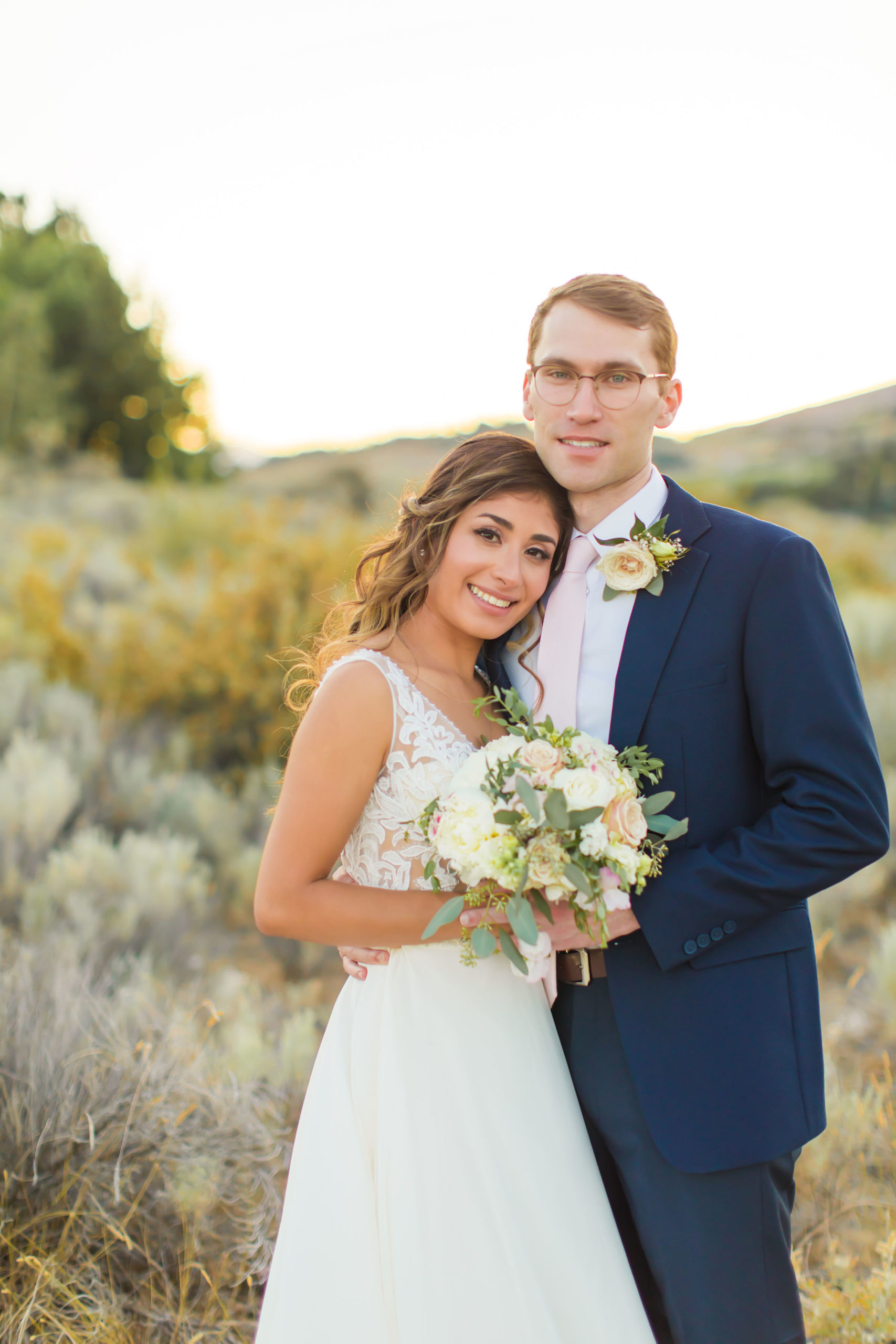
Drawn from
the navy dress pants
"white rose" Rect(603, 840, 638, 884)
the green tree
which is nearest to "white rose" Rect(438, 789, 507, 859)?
"white rose" Rect(603, 840, 638, 884)

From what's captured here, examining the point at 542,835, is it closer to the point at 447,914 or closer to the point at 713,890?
the point at 447,914

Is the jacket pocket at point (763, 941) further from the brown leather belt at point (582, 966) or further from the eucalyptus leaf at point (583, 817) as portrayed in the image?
the eucalyptus leaf at point (583, 817)

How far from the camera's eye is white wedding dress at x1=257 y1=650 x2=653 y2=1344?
205 cm

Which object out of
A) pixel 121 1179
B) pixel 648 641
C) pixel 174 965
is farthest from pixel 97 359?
pixel 648 641

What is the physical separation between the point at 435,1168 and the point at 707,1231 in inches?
24.5

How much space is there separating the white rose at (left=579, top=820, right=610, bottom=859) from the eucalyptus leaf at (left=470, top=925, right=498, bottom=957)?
255mm

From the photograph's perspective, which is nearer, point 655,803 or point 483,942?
point 483,942

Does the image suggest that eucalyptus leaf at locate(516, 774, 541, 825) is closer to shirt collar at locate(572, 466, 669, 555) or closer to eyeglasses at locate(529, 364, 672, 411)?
shirt collar at locate(572, 466, 669, 555)

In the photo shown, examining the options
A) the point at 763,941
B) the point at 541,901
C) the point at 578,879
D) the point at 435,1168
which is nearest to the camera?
the point at 578,879

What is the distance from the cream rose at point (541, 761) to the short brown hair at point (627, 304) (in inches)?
48.3

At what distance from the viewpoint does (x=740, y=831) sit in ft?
7.02

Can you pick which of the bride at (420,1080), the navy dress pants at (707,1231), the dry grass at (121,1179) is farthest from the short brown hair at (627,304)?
the dry grass at (121,1179)

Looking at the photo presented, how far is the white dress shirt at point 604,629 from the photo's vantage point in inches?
92.7

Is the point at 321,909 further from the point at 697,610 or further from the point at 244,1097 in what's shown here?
the point at 244,1097
